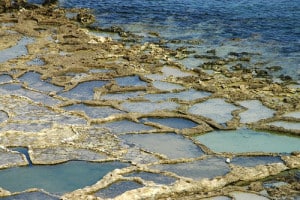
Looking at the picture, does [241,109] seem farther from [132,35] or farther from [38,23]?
[38,23]

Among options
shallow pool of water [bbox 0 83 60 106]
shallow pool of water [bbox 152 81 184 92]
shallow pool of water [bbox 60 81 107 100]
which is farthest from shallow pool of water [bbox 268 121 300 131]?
shallow pool of water [bbox 0 83 60 106]

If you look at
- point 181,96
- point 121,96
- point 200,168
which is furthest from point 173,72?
point 200,168

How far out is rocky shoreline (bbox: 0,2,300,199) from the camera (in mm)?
9672

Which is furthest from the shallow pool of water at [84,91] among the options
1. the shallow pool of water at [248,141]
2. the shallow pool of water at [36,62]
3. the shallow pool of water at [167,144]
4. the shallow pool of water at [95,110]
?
the shallow pool of water at [248,141]

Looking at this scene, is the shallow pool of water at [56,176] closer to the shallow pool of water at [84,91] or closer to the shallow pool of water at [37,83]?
the shallow pool of water at [84,91]

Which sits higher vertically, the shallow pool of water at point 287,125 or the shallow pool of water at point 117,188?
the shallow pool of water at point 287,125

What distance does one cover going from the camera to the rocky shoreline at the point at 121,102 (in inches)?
381

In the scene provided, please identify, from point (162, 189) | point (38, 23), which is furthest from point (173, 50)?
point (162, 189)

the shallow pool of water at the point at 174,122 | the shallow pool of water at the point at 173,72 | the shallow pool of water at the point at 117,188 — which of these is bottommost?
the shallow pool of water at the point at 117,188

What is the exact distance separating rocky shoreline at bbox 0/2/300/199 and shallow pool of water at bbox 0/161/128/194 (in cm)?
18

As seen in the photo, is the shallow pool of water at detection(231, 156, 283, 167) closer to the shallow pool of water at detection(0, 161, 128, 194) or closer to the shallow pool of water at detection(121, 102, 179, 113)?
the shallow pool of water at detection(0, 161, 128, 194)

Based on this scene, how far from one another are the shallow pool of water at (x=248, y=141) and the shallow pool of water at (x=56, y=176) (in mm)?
2179

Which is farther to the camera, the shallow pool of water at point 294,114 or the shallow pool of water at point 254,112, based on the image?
A: the shallow pool of water at point 294,114

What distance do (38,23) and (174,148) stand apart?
12.2 m
